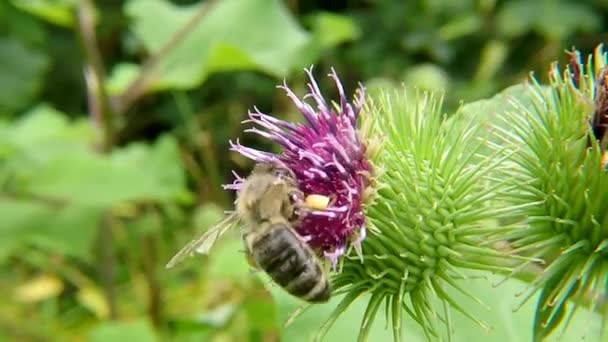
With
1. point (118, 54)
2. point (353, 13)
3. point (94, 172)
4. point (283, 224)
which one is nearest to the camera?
point (283, 224)

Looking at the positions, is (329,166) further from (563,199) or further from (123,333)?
(123,333)

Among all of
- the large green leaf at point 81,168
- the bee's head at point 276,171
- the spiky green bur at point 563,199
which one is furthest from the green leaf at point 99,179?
the spiky green bur at point 563,199

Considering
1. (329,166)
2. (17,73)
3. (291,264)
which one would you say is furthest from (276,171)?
(17,73)

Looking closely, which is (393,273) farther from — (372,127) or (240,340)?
(240,340)

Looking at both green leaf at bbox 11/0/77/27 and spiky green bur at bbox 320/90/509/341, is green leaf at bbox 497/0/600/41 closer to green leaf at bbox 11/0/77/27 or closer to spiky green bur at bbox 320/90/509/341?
green leaf at bbox 11/0/77/27

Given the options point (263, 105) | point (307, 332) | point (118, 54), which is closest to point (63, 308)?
point (263, 105)

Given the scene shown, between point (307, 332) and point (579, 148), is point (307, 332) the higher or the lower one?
the lower one
